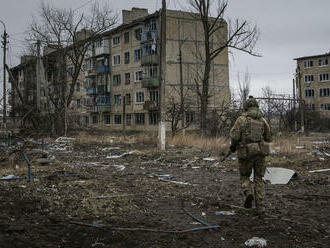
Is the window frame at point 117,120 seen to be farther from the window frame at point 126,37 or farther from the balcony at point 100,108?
the window frame at point 126,37

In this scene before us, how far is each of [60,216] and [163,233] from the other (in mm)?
1732

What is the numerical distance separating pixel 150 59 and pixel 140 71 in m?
3.41

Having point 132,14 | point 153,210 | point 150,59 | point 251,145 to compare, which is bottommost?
point 153,210

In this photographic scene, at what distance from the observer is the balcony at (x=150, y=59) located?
41938 mm

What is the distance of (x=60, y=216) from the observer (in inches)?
224

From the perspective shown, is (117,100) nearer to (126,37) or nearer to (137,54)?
(137,54)

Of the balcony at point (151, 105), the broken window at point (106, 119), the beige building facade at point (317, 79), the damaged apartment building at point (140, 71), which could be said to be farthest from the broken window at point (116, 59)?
the beige building facade at point (317, 79)

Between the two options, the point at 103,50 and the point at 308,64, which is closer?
the point at 103,50

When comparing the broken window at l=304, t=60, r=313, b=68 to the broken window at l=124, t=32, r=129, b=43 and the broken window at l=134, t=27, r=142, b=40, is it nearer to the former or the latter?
the broken window at l=134, t=27, r=142, b=40

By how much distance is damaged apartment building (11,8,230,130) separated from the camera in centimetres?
4153

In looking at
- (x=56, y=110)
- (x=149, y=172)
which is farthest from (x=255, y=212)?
(x=56, y=110)

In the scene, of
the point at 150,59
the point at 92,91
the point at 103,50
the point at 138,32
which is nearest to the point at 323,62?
the point at 138,32

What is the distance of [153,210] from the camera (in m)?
6.34

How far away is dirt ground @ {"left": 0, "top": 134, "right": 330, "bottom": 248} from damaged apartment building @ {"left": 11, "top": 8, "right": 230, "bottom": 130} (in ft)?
89.4
